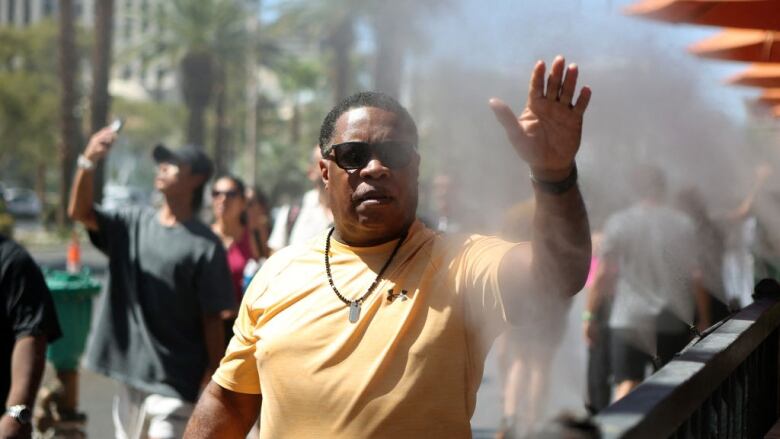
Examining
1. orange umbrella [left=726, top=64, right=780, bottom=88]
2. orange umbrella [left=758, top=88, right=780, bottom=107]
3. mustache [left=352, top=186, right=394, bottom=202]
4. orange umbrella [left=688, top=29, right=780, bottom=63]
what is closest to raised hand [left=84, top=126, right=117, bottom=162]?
mustache [left=352, top=186, right=394, bottom=202]

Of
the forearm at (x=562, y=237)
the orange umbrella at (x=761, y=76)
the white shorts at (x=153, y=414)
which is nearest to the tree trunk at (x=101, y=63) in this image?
the orange umbrella at (x=761, y=76)

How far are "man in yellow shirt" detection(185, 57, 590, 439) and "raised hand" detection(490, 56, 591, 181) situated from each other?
0.13m

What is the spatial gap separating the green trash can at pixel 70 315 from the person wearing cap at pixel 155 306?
159 cm

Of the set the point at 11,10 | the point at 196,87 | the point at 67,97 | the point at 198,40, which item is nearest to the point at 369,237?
the point at 67,97

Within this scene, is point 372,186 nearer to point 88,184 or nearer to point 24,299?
point 24,299

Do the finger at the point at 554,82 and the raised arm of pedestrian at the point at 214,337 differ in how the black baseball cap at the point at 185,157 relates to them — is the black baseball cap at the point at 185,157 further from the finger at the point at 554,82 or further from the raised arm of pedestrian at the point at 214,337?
the finger at the point at 554,82

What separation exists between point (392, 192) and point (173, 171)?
9.87 ft

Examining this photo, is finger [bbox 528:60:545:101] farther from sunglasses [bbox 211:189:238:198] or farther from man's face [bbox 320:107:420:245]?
sunglasses [bbox 211:189:238:198]

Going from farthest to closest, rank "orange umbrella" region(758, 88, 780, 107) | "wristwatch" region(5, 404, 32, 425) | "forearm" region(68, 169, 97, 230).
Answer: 1. "orange umbrella" region(758, 88, 780, 107)
2. "forearm" region(68, 169, 97, 230)
3. "wristwatch" region(5, 404, 32, 425)

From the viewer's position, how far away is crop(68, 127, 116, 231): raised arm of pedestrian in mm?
5363

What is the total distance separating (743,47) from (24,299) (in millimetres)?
4780

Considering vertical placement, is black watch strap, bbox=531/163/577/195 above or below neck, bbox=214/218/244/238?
above

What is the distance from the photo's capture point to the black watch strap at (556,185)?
2.39 m

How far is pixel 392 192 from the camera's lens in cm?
281
